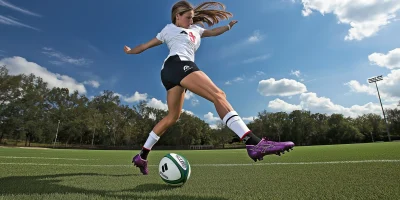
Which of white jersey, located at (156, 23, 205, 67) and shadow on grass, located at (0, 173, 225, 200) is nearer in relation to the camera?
shadow on grass, located at (0, 173, 225, 200)

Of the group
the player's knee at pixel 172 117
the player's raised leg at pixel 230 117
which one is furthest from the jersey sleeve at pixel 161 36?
the player's knee at pixel 172 117

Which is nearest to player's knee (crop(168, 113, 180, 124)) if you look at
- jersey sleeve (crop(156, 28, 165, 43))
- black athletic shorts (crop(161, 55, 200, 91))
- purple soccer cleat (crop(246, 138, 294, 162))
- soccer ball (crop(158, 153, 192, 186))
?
black athletic shorts (crop(161, 55, 200, 91))

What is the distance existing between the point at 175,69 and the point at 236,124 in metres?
1.03

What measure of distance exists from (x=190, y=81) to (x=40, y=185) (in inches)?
80.6

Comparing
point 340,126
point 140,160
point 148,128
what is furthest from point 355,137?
point 140,160

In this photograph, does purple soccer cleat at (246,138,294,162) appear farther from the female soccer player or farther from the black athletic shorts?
the black athletic shorts

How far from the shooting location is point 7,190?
2.48 meters

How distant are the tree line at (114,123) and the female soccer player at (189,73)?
2652 inches

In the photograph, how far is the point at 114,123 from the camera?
72250 millimetres

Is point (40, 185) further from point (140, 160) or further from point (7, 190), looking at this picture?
point (140, 160)

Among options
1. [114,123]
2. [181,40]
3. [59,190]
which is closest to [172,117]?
[181,40]

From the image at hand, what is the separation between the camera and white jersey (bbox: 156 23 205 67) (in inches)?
128

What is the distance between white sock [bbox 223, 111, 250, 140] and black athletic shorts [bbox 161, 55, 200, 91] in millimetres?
713

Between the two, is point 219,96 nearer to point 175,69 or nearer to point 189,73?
point 189,73
